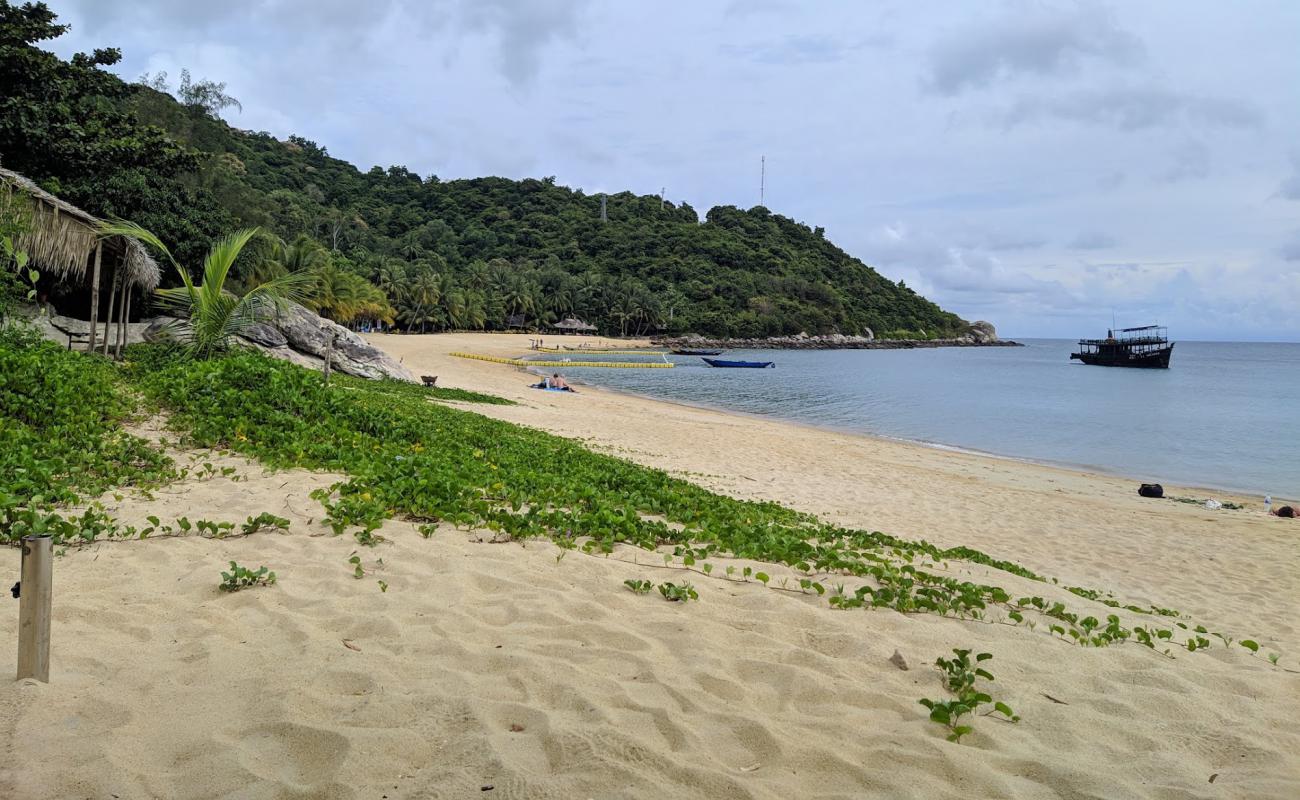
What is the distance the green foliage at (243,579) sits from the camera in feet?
13.6

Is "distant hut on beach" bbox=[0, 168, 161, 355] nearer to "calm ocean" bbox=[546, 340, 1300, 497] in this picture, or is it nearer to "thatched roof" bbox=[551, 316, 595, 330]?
"calm ocean" bbox=[546, 340, 1300, 497]

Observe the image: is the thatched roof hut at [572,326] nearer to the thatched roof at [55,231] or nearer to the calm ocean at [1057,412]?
the calm ocean at [1057,412]

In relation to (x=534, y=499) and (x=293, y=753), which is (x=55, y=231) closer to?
(x=534, y=499)

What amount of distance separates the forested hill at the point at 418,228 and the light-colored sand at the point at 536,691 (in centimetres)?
1842

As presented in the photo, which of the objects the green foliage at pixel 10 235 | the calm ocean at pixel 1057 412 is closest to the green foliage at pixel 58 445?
the green foliage at pixel 10 235

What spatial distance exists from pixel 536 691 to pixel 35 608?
77.0 inches

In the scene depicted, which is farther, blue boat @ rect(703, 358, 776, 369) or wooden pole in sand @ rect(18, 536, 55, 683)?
blue boat @ rect(703, 358, 776, 369)

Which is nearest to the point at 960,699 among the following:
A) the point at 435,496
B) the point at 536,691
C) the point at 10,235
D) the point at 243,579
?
the point at 536,691

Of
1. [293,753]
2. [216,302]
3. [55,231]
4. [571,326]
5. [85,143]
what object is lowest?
[293,753]

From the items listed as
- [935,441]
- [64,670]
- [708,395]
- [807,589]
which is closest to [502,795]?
[64,670]

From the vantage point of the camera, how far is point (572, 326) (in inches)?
3708

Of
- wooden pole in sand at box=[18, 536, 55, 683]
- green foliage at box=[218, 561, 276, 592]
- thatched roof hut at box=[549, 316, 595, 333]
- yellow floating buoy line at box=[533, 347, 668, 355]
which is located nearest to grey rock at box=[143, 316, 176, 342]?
green foliage at box=[218, 561, 276, 592]

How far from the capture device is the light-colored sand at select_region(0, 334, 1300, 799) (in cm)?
265

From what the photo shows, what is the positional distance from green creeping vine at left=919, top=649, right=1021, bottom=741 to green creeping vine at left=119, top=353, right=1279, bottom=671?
1036 millimetres
